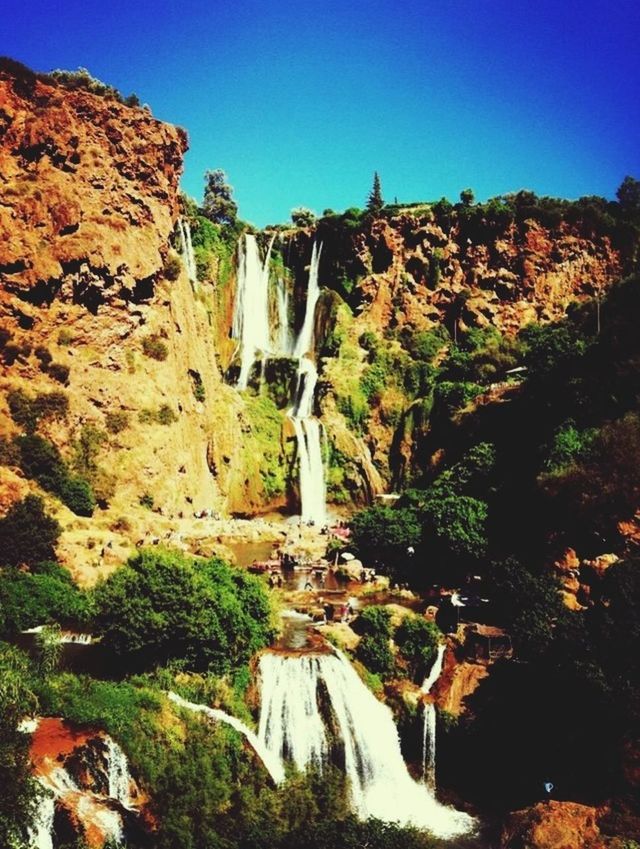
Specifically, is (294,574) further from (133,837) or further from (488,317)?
(488,317)

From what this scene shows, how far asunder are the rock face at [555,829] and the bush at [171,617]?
10.1 metres

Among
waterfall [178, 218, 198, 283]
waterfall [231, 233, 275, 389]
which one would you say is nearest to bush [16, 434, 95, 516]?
waterfall [178, 218, 198, 283]

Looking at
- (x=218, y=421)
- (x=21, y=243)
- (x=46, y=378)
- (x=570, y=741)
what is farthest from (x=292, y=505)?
(x=570, y=741)

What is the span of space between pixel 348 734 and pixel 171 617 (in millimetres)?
7055

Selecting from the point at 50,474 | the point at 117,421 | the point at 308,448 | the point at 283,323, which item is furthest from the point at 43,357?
the point at 283,323

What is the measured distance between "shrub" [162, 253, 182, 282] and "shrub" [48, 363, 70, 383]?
13888mm

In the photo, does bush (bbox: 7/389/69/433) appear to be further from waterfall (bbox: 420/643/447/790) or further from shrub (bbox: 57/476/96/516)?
waterfall (bbox: 420/643/447/790)

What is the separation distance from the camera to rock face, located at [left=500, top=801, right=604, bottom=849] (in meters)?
13.8

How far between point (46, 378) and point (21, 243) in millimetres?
8935

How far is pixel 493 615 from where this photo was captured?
26.3 metres

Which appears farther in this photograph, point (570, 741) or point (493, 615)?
point (493, 615)

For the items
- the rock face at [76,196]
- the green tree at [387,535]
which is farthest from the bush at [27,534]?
the rock face at [76,196]

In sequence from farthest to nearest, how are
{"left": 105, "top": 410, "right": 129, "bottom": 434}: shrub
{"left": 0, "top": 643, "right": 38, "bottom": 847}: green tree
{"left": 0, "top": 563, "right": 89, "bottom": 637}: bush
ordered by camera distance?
{"left": 105, "top": 410, "right": 129, "bottom": 434}: shrub, {"left": 0, "top": 563, "right": 89, "bottom": 637}: bush, {"left": 0, "top": 643, "right": 38, "bottom": 847}: green tree

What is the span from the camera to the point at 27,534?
90.2ft
